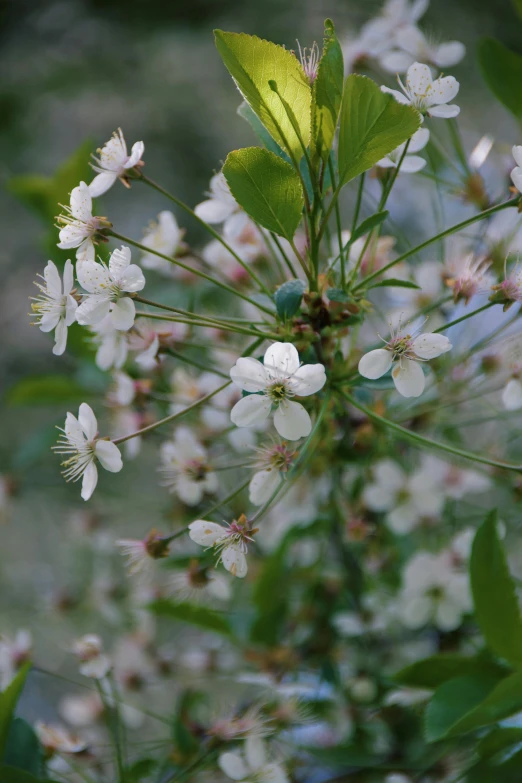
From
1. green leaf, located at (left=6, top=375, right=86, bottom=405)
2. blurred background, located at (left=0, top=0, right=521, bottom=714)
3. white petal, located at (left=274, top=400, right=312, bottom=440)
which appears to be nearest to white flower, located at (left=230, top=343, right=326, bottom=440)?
white petal, located at (left=274, top=400, right=312, bottom=440)

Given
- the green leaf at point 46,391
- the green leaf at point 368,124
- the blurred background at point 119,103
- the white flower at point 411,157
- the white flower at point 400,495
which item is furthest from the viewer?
the blurred background at point 119,103

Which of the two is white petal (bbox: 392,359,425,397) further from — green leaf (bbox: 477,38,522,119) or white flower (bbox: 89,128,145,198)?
green leaf (bbox: 477,38,522,119)

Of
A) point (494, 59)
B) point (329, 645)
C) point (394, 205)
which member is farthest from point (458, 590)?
point (394, 205)

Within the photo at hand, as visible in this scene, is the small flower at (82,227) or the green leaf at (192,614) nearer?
the small flower at (82,227)

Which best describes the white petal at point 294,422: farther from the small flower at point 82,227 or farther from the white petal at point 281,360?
the small flower at point 82,227

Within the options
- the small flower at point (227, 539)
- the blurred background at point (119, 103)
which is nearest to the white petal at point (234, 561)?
the small flower at point (227, 539)

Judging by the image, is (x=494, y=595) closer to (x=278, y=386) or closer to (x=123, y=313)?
(x=278, y=386)
